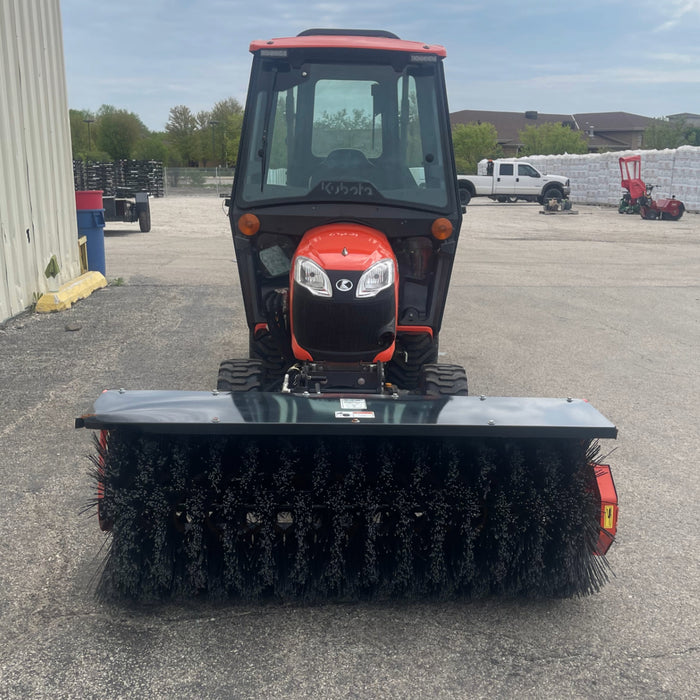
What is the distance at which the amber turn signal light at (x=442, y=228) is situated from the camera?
14.5 feet

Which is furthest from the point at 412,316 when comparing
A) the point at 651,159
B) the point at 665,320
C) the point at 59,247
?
the point at 651,159

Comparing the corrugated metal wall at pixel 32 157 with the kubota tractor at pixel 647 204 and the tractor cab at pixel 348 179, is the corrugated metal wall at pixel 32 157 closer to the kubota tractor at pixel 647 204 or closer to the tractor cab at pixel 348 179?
the tractor cab at pixel 348 179

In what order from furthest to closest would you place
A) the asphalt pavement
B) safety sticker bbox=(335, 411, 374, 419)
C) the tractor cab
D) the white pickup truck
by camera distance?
1. the white pickup truck
2. the tractor cab
3. safety sticker bbox=(335, 411, 374, 419)
4. the asphalt pavement

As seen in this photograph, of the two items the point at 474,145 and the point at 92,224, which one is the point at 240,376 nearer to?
the point at 92,224

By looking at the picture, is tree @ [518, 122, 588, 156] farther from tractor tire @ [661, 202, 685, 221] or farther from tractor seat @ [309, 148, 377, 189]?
tractor seat @ [309, 148, 377, 189]

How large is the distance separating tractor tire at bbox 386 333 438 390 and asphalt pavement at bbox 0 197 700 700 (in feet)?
4.20

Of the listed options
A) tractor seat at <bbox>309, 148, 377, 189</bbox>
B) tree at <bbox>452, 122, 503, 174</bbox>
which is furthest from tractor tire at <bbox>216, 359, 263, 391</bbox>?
tree at <bbox>452, 122, 503, 174</bbox>

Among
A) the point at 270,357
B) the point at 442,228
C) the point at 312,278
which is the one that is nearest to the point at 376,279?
the point at 312,278

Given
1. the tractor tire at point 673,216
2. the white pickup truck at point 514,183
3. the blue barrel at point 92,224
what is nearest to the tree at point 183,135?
the white pickup truck at point 514,183

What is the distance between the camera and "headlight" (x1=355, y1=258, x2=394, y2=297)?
387 cm

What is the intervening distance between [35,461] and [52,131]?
280 inches

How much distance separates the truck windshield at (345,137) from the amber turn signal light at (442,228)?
10cm

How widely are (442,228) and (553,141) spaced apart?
7790 cm

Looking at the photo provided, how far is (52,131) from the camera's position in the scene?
1042cm
